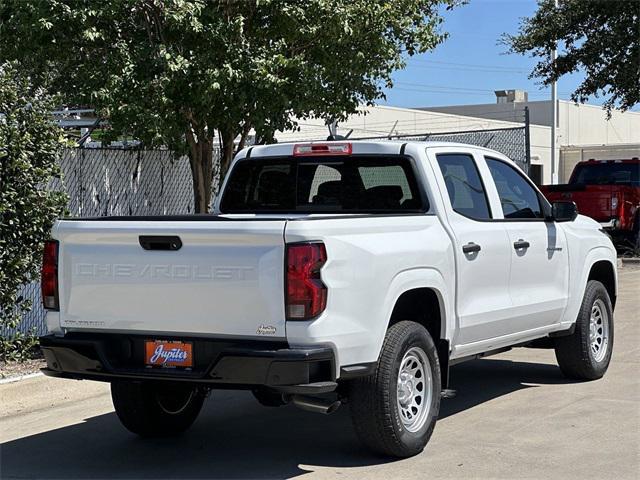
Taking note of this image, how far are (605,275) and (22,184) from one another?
213 inches

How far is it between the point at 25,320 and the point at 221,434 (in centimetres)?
382

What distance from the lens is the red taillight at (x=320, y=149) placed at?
25.1 feet

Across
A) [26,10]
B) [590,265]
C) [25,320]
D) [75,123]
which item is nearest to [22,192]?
[25,320]

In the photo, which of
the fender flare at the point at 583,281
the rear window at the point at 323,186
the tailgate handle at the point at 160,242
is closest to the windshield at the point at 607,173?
the fender flare at the point at 583,281

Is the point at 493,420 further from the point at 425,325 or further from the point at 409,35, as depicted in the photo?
the point at 409,35

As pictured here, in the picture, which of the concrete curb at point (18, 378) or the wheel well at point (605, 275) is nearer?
the concrete curb at point (18, 378)

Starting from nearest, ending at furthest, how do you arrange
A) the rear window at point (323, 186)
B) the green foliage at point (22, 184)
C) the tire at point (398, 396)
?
1. the tire at point (398, 396)
2. the rear window at point (323, 186)
3. the green foliage at point (22, 184)

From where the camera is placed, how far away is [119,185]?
41.1 feet

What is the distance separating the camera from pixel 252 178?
809 centimetres

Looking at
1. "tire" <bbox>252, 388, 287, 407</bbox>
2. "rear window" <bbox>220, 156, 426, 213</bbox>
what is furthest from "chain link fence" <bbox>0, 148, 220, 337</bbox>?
"tire" <bbox>252, 388, 287, 407</bbox>

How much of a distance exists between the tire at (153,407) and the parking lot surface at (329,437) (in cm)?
10

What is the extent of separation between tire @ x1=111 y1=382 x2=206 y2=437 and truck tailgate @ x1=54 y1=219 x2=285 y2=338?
40.7 inches

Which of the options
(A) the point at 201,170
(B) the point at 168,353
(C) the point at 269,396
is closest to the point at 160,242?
(B) the point at 168,353

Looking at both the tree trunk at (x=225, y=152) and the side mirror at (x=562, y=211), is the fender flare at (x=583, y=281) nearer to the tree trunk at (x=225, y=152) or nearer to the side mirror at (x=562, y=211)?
the side mirror at (x=562, y=211)
